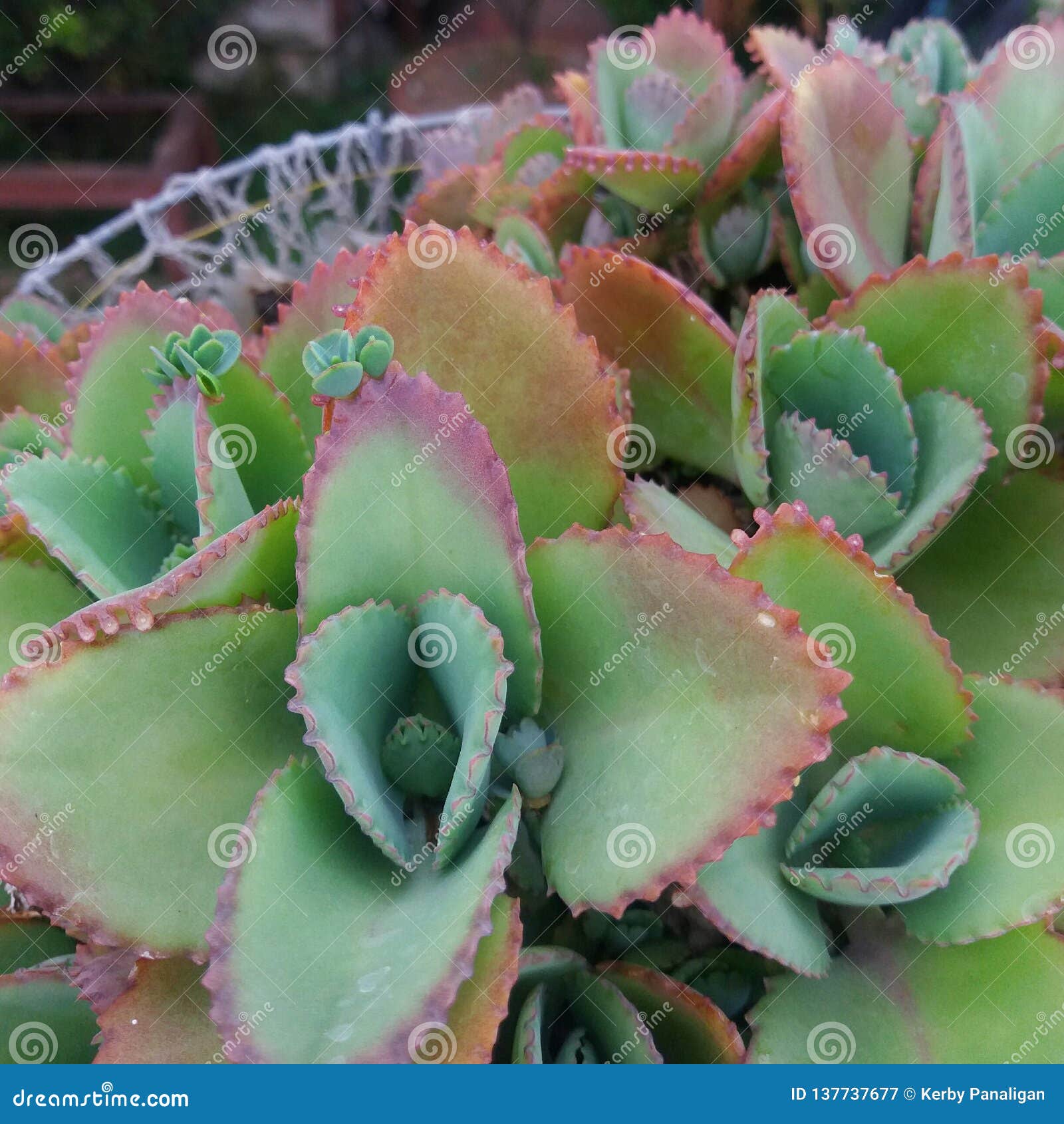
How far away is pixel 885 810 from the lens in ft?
1.49

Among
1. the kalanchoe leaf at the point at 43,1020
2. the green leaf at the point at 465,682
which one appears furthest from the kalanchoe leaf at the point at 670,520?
the kalanchoe leaf at the point at 43,1020

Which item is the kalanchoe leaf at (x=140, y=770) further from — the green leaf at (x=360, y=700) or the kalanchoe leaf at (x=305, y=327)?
the kalanchoe leaf at (x=305, y=327)

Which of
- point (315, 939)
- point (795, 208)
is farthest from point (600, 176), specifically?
point (315, 939)

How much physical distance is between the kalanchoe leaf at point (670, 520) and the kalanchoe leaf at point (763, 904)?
0.12 metres

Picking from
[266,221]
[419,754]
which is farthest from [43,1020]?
[266,221]

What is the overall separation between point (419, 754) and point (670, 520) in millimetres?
161

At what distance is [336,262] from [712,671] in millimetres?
322

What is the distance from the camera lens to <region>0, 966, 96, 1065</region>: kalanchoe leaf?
0.47 meters

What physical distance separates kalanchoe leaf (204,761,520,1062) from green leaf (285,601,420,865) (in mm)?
18

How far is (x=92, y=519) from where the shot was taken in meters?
0.47

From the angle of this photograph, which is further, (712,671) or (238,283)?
(238,283)

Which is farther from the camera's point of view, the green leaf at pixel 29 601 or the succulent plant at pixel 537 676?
the green leaf at pixel 29 601

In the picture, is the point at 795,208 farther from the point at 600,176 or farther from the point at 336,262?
the point at 336,262

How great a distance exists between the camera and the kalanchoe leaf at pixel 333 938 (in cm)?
A: 33
